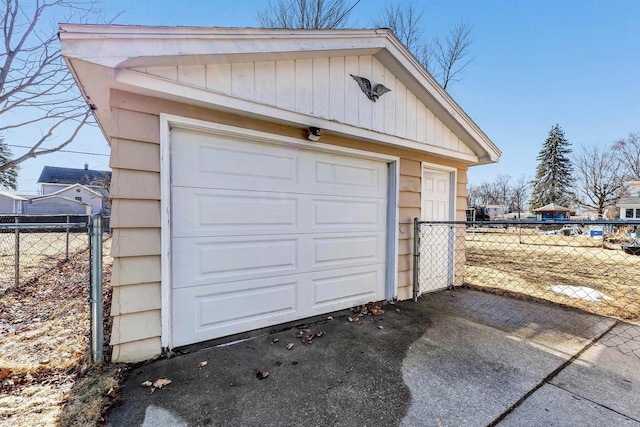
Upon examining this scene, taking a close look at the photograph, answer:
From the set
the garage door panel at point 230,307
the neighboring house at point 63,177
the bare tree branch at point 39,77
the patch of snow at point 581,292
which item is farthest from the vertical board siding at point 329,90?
the neighboring house at point 63,177

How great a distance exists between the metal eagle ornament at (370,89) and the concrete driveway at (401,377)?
8.80 ft

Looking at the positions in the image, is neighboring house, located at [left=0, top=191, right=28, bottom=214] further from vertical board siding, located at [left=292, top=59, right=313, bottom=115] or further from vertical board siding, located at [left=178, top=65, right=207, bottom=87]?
vertical board siding, located at [left=292, top=59, right=313, bottom=115]

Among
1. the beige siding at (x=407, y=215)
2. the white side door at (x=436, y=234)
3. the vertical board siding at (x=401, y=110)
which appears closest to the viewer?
the vertical board siding at (x=401, y=110)

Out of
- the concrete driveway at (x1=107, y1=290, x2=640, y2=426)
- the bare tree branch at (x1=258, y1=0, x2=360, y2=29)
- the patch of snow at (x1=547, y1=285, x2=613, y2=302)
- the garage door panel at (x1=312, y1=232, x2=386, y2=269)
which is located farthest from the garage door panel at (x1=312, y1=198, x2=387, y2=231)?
the bare tree branch at (x1=258, y1=0, x2=360, y2=29)

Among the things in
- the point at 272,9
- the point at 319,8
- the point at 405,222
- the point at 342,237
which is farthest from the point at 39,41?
the point at 405,222

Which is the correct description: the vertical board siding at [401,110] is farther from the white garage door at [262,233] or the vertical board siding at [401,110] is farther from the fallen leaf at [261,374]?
the fallen leaf at [261,374]

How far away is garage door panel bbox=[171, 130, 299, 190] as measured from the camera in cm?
248

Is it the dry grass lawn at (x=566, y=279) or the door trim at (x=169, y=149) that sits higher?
the door trim at (x=169, y=149)

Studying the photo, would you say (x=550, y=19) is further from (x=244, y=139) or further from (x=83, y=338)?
(x=83, y=338)

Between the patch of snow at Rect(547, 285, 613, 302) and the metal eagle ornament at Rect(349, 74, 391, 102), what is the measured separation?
4239mm

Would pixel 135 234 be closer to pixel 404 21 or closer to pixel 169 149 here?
pixel 169 149

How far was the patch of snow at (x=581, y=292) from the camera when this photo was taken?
4.22 metres

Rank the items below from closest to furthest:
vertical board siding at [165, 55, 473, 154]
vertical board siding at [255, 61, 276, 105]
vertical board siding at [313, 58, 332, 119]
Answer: vertical board siding at [165, 55, 473, 154] < vertical board siding at [255, 61, 276, 105] < vertical board siding at [313, 58, 332, 119]

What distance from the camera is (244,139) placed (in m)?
2.76
